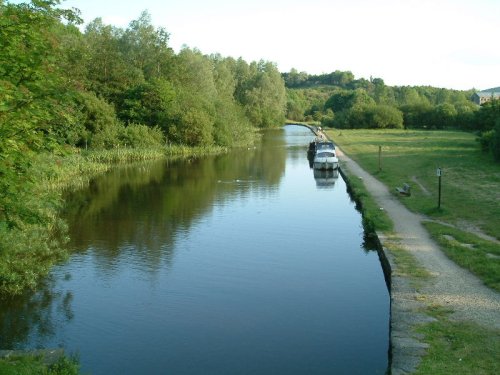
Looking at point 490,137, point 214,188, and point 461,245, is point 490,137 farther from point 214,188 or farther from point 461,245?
point 461,245

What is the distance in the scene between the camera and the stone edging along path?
10.4m

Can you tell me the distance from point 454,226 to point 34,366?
16.1 metres

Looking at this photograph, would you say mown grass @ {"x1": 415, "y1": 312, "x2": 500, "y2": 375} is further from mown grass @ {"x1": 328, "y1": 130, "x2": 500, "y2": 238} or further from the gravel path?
mown grass @ {"x1": 328, "y1": 130, "x2": 500, "y2": 238}

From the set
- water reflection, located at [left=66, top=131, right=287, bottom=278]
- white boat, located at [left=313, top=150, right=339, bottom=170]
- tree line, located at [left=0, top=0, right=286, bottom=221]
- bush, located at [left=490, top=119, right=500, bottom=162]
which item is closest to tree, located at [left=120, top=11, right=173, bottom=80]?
tree line, located at [left=0, top=0, right=286, bottom=221]

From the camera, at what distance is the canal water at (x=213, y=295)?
1216 cm

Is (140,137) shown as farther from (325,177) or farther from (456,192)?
(456,192)

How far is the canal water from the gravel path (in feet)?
4.54

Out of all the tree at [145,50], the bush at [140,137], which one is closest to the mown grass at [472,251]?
the bush at [140,137]

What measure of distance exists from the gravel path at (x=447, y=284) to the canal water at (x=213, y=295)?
4.54ft

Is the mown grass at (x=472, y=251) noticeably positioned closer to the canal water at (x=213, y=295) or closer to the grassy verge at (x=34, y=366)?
the canal water at (x=213, y=295)

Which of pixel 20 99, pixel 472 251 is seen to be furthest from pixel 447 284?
pixel 20 99

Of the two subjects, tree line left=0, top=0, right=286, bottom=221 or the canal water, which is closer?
the canal water

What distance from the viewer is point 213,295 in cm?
1588

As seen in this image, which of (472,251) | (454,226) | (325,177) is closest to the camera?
(472,251)
